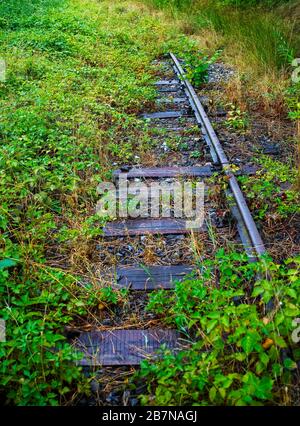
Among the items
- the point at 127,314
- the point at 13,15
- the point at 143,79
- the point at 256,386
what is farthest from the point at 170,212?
the point at 13,15

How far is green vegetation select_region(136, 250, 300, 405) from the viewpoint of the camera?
8.16 feet

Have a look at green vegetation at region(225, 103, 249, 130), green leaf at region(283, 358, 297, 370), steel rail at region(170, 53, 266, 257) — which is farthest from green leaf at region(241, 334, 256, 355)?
green vegetation at region(225, 103, 249, 130)

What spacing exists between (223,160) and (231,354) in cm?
275

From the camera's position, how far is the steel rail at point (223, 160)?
3672 mm

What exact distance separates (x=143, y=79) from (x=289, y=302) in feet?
19.6

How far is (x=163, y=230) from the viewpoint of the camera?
4.14 m

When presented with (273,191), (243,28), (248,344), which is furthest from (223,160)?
(243,28)

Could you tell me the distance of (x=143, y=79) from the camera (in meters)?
7.97

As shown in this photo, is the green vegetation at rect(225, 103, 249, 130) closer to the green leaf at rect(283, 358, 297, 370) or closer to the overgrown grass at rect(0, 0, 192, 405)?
the overgrown grass at rect(0, 0, 192, 405)

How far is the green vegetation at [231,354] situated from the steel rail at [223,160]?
1.68 ft

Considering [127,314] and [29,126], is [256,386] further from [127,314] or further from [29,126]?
[29,126]

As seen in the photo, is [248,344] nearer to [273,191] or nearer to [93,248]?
[93,248]

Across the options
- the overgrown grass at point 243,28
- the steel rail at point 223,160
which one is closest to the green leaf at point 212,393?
the steel rail at point 223,160

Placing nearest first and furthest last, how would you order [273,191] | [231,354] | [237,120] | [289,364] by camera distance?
1. [289,364]
2. [231,354]
3. [273,191]
4. [237,120]
